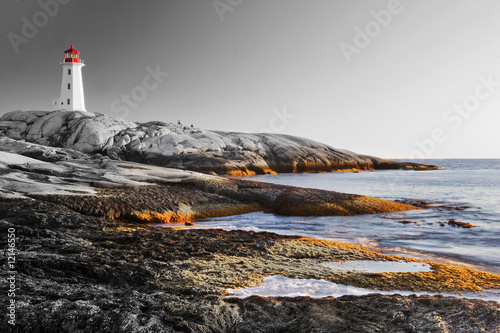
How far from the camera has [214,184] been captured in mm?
16469

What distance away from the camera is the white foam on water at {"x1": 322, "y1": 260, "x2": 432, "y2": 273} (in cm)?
664

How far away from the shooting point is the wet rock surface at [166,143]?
3775 centimetres

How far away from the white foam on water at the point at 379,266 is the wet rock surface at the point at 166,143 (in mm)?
30111

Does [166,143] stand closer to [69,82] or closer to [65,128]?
[65,128]

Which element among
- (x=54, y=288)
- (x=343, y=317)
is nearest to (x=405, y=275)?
(x=343, y=317)

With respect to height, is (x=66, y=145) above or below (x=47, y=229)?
above

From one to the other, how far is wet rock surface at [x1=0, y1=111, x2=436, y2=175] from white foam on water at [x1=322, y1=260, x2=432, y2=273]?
1185 inches

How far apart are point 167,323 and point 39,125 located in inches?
1763

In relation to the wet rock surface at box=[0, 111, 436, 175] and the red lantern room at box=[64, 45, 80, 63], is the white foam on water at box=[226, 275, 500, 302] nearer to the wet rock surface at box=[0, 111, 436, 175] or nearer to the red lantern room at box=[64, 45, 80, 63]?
the wet rock surface at box=[0, 111, 436, 175]

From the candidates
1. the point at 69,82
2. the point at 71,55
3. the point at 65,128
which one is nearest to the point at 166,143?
the point at 65,128

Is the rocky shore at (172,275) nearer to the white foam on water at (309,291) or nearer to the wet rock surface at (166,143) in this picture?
the white foam on water at (309,291)

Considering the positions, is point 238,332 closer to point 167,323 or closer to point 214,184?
point 167,323

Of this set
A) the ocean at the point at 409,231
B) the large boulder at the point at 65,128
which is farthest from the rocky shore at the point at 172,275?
the large boulder at the point at 65,128

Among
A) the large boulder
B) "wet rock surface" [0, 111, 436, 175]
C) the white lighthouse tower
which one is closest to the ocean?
"wet rock surface" [0, 111, 436, 175]
